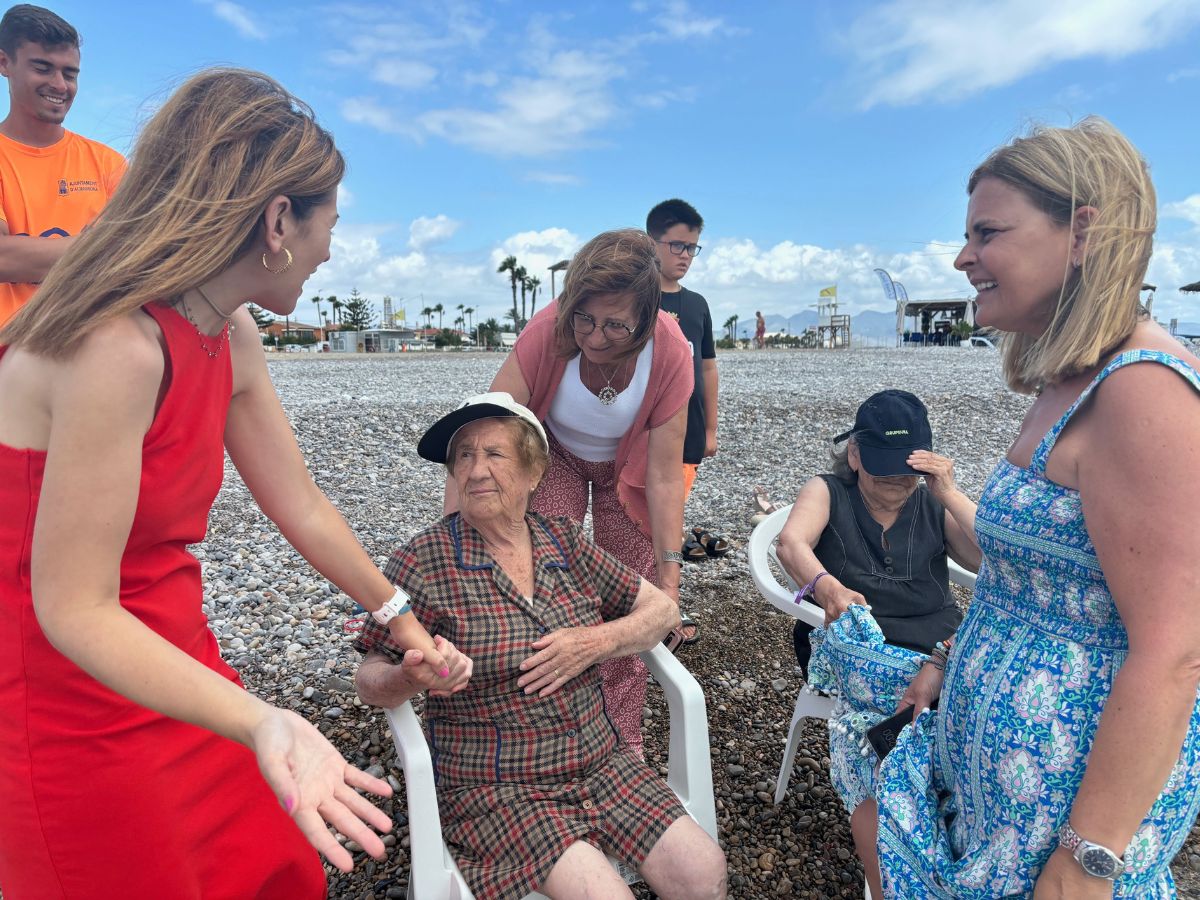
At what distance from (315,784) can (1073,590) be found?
143 centimetres

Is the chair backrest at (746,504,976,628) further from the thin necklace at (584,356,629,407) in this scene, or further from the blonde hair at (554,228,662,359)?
the blonde hair at (554,228,662,359)

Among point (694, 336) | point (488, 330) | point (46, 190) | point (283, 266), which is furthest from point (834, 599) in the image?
point (488, 330)

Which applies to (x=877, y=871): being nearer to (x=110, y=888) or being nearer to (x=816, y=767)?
(x=816, y=767)

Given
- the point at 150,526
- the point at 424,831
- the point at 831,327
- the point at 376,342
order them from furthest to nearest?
1. the point at 376,342
2. the point at 831,327
3. the point at 424,831
4. the point at 150,526

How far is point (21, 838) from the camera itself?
1.46 m

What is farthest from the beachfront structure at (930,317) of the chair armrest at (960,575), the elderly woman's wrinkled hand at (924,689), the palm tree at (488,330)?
the elderly woman's wrinkled hand at (924,689)

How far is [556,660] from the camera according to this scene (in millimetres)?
2139

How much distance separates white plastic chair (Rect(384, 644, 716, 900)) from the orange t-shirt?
2.28 m

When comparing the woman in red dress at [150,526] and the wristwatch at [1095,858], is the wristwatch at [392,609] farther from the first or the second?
the wristwatch at [1095,858]

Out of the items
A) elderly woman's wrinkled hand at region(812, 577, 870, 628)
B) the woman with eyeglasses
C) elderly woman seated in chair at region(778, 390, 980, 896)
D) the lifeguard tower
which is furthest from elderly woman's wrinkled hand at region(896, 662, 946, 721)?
the lifeguard tower

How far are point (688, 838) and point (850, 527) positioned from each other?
136 cm

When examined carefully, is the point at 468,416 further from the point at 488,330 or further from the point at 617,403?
the point at 488,330

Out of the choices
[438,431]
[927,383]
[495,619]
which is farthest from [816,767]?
[927,383]

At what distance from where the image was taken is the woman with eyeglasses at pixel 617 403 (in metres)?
2.68
